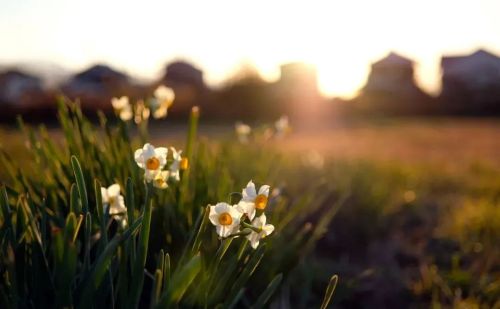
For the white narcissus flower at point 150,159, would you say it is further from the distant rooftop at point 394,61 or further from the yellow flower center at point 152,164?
the distant rooftop at point 394,61

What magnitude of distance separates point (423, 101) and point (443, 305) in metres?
19.3

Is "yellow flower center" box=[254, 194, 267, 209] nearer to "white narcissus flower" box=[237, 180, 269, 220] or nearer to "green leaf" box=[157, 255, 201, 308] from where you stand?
"white narcissus flower" box=[237, 180, 269, 220]

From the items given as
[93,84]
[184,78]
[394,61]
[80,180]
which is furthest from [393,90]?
[80,180]

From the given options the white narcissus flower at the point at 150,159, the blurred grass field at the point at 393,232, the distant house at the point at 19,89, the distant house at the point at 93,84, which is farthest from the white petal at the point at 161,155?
the distant house at the point at 19,89

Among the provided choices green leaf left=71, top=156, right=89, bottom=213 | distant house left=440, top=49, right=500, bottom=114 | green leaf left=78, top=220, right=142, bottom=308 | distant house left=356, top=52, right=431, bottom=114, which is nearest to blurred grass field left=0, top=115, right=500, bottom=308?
green leaf left=71, top=156, right=89, bottom=213

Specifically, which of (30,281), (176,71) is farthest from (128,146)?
(176,71)

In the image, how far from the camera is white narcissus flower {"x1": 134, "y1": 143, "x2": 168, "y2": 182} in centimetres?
134

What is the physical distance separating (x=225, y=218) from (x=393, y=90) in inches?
935

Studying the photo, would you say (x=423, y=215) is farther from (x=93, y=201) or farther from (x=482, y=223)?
(x=93, y=201)

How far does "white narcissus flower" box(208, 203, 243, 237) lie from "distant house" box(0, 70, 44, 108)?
16104 millimetres

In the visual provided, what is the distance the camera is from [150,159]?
4.42ft

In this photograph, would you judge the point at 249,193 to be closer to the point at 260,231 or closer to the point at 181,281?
the point at 260,231

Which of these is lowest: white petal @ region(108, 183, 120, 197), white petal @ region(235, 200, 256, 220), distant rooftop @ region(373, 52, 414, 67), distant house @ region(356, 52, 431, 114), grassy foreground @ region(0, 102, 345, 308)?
distant house @ region(356, 52, 431, 114)

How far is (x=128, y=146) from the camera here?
1.82 meters
